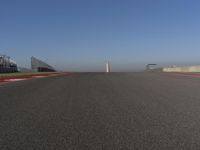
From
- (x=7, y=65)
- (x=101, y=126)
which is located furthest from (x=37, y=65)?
(x=101, y=126)

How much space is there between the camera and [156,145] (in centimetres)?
419

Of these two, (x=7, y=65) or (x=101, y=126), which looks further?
(x=7, y=65)

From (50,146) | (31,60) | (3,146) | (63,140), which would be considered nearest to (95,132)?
(63,140)

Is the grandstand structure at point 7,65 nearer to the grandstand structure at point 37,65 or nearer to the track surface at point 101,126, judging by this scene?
the grandstand structure at point 37,65

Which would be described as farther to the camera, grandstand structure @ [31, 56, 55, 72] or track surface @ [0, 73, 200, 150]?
grandstand structure @ [31, 56, 55, 72]

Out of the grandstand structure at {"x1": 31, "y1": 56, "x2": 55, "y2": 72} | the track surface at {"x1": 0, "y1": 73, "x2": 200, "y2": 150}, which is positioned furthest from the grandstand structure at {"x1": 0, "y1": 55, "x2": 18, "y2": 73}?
the track surface at {"x1": 0, "y1": 73, "x2": 200, "y2": 150}

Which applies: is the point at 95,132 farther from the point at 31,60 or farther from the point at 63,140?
the point at 31,60

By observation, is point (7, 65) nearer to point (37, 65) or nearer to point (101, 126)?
point (37, 65)

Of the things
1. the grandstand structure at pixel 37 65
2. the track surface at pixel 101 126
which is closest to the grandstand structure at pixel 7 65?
the grandstand structure at pixel 37 65

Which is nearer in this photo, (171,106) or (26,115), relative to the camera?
(26,115)

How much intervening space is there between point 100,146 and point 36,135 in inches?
46.9

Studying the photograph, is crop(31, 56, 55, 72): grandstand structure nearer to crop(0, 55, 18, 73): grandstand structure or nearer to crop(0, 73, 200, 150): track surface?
crop(0, 55, 18, 73): grandstand structure

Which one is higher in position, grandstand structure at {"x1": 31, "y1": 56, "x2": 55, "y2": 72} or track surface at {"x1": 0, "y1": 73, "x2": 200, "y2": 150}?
grandstand structure at {"x1": 31, "y1": 56, "x2": 55, "y2": 72}

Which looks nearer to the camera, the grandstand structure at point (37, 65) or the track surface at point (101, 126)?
the track surface at point (101, 126)
